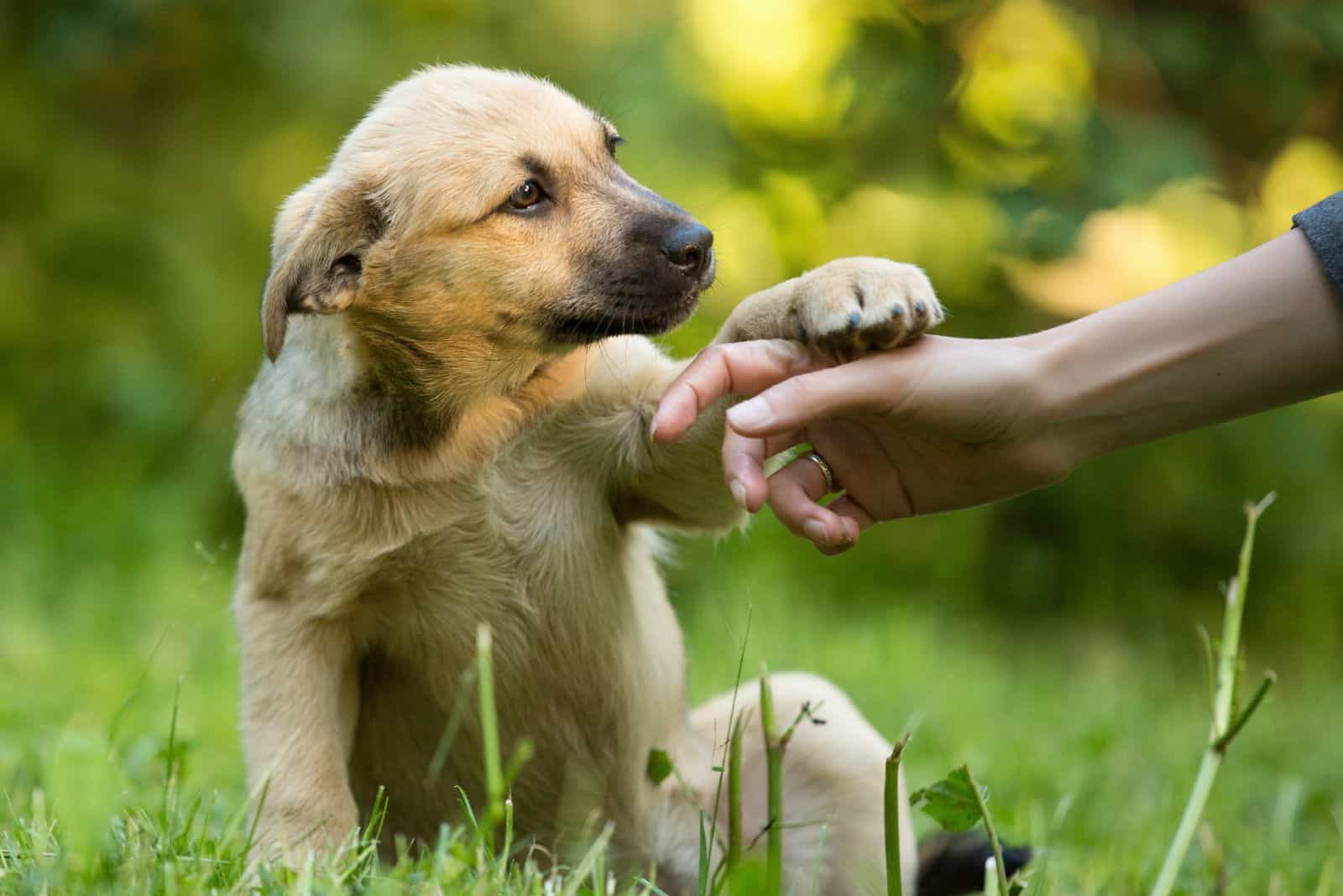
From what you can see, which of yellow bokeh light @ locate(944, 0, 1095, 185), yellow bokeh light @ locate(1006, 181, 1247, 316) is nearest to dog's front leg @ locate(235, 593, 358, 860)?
yellow bokeh light @ locate(944, 0, 1095, 185)

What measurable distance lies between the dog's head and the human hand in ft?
1.49

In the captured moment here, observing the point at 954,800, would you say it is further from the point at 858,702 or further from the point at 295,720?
the point at 858,702

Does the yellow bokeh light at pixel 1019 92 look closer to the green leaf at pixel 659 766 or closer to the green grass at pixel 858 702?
the green grass at pixel 858 702

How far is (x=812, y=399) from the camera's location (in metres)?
2.54

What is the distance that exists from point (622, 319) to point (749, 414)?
832mm

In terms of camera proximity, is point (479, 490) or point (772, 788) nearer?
point (772, 788)

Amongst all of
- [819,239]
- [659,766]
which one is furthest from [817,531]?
[819,239]

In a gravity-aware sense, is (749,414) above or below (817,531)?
above

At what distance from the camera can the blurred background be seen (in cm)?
606

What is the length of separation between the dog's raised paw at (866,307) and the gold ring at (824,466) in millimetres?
326

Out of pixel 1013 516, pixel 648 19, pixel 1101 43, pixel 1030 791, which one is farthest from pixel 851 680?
pixel 648 19

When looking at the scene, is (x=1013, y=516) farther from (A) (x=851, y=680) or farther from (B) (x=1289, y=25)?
(B) (x=1289, y=25)

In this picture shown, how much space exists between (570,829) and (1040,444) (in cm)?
146

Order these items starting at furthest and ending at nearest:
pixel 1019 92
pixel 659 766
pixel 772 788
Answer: pixel 1019 92, pixel 659 766, pixel 772 788
